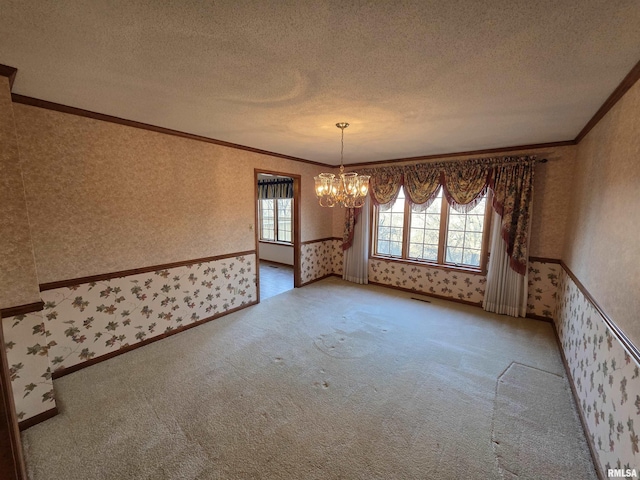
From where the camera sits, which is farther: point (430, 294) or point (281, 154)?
point (430, 294)

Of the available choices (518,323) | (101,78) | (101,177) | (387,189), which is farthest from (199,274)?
(518,323)

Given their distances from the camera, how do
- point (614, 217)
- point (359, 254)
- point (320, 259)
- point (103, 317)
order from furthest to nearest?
point (320, 259)
point (359, 254)
point (103, 317)
point (614, 217)

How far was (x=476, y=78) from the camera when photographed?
65.6 inches

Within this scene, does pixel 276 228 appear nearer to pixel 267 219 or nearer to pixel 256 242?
pixel 267 219

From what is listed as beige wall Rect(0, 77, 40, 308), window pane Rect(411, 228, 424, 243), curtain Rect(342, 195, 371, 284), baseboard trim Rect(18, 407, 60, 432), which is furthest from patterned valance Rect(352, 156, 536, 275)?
baseboard trim Rect(18, 407, 60, 432)

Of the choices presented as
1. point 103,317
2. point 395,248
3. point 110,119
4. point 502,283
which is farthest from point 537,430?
point 110,119

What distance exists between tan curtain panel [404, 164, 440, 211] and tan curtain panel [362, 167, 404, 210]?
15 centimetres

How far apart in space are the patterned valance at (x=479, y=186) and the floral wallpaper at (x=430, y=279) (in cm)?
65

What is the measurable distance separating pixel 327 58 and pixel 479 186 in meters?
3.22

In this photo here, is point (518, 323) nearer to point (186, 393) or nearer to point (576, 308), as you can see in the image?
point (576, 308)

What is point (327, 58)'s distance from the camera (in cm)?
147

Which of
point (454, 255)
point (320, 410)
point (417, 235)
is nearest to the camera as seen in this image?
point (320, 410)

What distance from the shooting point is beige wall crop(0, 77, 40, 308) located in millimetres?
1673

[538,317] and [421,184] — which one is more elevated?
[421,184]
